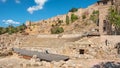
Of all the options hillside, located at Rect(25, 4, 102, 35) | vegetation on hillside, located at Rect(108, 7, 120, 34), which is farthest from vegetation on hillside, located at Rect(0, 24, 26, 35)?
vegetation on hillside, located at Rect(108, 7, 120, 34)

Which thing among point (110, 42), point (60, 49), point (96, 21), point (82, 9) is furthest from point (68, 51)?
point (82, 9)

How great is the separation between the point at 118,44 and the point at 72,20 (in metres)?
41.2

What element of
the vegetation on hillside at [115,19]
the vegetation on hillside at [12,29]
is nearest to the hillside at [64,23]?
the vegetation on hillside at [12,29]

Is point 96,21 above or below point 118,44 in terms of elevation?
above

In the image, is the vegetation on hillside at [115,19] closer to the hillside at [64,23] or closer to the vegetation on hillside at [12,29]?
the hillside at [64,23]

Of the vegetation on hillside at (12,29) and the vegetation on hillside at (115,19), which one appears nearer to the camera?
the vegetation on hillside at (115,19)

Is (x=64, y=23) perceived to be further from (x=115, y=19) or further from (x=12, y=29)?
(x=115, y=19)

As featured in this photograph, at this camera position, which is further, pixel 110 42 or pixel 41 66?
pixel 110 42

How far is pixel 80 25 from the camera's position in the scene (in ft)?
182

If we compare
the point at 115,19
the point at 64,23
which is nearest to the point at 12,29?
the point at 64,23

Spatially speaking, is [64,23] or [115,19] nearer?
[115,19]

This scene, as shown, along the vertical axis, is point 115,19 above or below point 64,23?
below

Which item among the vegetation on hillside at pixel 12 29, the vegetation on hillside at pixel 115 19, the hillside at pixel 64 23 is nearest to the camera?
the vegetation on hillside at pixel 115 19

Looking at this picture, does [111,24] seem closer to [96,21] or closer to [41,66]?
[96,21]
